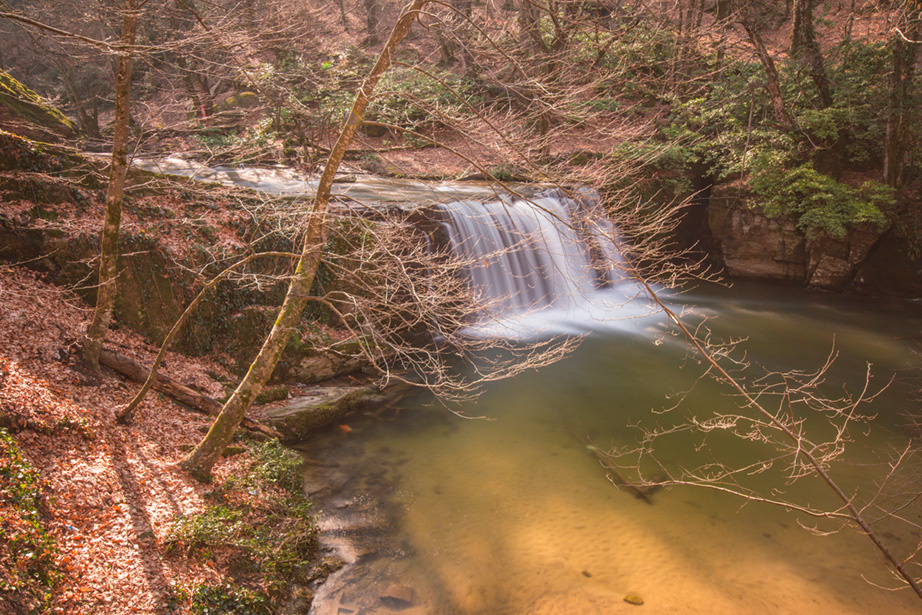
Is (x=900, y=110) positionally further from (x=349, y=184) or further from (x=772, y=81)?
(x=349, y=184)

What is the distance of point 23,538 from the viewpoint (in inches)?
149

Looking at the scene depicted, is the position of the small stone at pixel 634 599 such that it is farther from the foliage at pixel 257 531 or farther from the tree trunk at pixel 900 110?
the tree trunk at pixel 900 110

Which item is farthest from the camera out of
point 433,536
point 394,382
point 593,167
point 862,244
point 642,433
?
point 862,244

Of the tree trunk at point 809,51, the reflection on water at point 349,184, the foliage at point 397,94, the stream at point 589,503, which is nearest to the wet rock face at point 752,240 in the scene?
the tree trunk at point 809,51

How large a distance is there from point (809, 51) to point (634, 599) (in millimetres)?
15067

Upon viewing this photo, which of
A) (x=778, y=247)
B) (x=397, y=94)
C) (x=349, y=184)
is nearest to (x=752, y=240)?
(x=778, y=247)

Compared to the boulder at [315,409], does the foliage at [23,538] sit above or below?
above

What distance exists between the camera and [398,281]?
16.7 ft

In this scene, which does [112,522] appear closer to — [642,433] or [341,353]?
[341,353]

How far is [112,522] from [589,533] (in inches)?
196

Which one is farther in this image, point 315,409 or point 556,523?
point 315,409

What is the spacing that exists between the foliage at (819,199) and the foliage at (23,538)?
15.5 metres

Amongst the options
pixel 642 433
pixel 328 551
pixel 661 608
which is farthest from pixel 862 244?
pixel 328 551

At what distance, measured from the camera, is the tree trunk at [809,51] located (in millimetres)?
Result: 13672
